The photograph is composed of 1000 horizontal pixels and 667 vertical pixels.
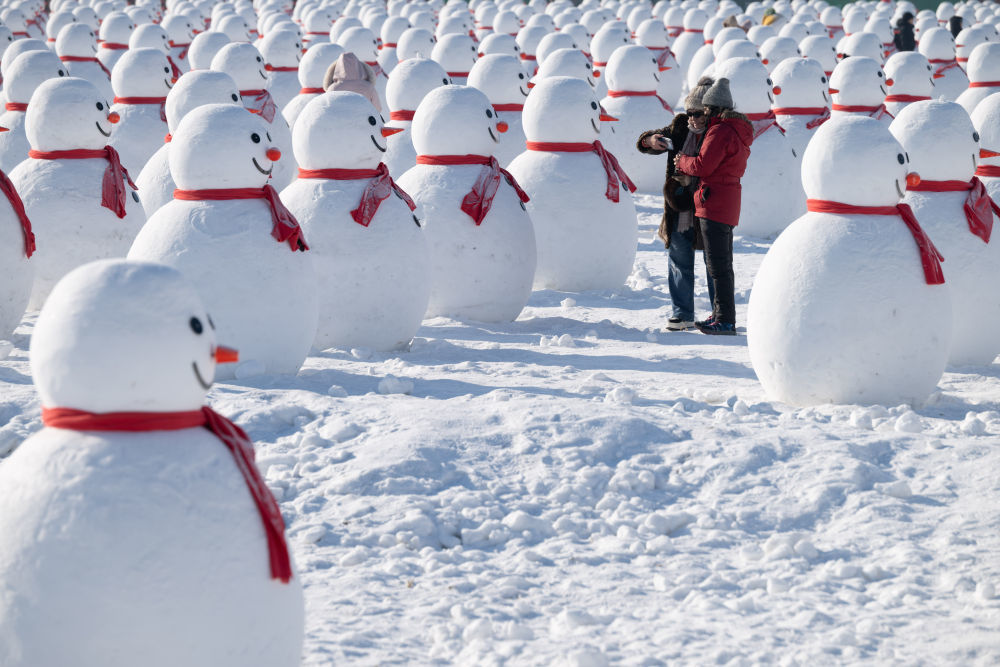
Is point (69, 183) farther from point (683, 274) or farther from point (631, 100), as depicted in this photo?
point (631, 100)

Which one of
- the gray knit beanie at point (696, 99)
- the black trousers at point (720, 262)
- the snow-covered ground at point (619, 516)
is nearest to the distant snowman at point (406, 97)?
the gray knit beanie at point (696, 99)

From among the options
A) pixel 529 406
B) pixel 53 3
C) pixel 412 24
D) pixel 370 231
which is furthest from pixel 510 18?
pixel 529 406

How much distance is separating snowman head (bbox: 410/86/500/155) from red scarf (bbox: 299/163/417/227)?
93 centimetres

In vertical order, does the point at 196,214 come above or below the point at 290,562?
above

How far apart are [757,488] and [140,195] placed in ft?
19.4

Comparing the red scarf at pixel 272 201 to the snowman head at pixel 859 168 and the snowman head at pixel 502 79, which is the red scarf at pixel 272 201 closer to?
the snowman head at pixel 859 168

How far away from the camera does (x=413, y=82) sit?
1124 centimetres

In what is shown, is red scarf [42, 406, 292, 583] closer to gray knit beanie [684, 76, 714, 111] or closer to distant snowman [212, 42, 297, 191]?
gray knit beanie [684, 76, 714, 111]

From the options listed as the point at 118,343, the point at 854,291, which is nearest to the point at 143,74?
the point at 854,291

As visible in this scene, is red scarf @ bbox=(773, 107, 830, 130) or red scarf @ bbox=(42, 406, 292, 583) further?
red scarf @ bbox=(773, 107, 830, 130)

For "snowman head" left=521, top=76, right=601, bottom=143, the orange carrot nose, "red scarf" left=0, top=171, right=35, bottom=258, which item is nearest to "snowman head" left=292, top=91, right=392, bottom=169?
"red scarf" left=0, top=171, right=35, bottom=258

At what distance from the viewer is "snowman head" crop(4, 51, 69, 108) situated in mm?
10531

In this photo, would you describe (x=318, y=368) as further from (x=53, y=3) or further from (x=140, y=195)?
(x=53, y=3)

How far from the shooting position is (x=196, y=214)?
19.9 ft
